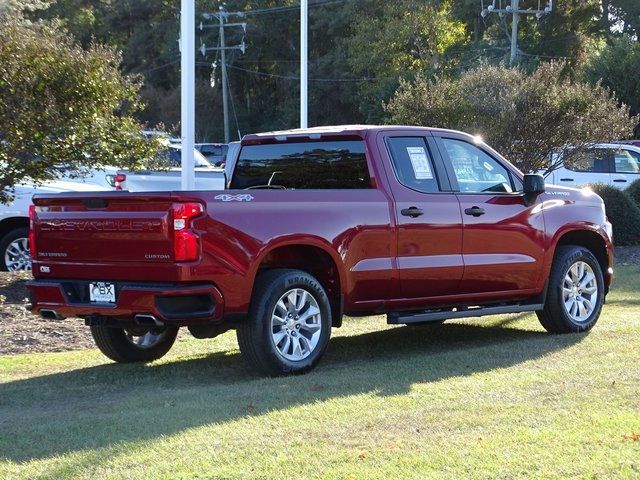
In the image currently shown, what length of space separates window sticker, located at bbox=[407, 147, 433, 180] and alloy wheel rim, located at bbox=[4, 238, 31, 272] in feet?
21.4

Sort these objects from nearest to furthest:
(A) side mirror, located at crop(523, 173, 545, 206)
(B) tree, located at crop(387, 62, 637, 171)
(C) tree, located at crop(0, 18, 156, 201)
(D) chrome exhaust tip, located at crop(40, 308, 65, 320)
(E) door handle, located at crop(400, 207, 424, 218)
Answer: (D) chrome exhaust tip, located at crop(40, 308, 65, 320), (E) door handle, located at crop(400, 207, 424, 218), (A) side mirror, located at crop(523, 173, 545, 206), (C) tree, located at crop(0, 18, 156, 201), (B) tree, located at crop(387, 62, 637, 171)

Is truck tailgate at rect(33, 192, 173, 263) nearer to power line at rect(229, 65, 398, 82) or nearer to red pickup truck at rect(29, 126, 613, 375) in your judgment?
red pickup truck at rect(29, 126, 613, 375)

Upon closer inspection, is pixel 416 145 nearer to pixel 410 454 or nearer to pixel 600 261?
pixel 600 261

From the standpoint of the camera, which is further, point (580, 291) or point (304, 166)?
point (580, 291)

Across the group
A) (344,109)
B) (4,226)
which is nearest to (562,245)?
(4,226)

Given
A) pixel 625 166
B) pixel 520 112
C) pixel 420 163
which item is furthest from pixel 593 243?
pixel 625 166

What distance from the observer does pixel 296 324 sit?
27.5ft

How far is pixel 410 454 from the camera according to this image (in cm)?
582

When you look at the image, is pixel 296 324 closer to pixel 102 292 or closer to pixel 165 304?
pixel 165 304

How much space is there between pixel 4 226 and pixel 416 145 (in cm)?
689

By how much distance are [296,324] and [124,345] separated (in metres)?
1.75

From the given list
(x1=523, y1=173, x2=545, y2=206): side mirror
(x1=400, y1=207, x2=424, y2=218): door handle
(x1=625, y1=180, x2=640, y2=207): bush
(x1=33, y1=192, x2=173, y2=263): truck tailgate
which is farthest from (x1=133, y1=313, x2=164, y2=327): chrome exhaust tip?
(x1=625, y1=180, x2=640, y2=207): bush

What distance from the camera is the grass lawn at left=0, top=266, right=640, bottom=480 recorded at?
5.68m

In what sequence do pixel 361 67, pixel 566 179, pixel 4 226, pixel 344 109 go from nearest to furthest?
1. pixel 4 226
2. pixel 566 179
3. pixel 361 67
4. pixel 344 109
